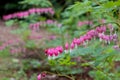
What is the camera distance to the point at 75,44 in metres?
2.87

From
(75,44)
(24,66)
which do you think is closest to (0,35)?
(24,66)

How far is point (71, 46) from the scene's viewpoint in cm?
289

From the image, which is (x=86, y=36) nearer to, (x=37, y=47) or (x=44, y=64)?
(x=44, y=64)

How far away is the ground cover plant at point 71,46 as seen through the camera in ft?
8.85

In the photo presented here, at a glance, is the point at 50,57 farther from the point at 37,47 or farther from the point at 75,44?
the point at 37,47

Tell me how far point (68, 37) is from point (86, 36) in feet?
8.17

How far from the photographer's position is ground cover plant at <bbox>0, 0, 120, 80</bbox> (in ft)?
8.85

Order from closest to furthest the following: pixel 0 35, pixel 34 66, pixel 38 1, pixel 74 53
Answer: pixel 74 53
pixel 38 1
pixel 34 66
pixel 0 35

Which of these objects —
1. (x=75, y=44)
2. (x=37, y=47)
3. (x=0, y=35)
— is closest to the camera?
(x=75, y=44)

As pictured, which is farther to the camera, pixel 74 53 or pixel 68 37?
pixel 68 37

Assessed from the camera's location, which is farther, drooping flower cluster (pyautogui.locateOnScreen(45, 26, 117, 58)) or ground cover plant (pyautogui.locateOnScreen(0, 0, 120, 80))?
drooping flower cluster (pyautogui.locateOnScreen(45, 26, 117, 58))

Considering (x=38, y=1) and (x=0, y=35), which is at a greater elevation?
(x=38, y=1)

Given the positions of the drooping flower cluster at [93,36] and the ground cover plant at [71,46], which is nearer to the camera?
the ground cover plant at [71,46]

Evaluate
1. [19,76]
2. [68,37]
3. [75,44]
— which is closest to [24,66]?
[19,76]
